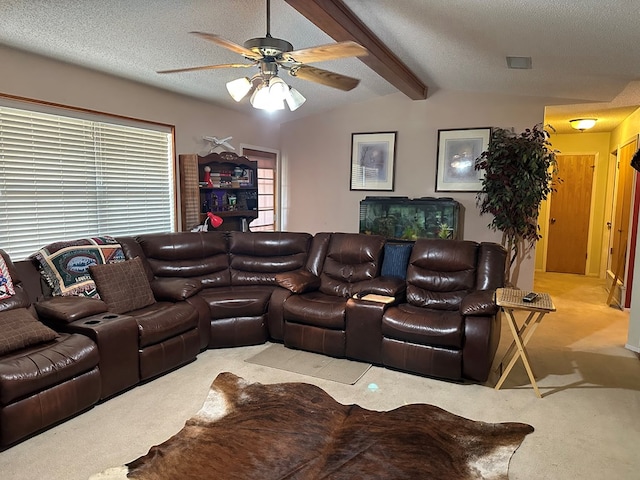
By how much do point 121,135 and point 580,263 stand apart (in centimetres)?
749

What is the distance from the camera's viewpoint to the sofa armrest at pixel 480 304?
10.6ft

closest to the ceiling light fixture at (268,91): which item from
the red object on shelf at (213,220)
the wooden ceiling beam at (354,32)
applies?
the wooden ceiling beam at (354,32)

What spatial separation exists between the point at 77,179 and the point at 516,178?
4715 millimetres

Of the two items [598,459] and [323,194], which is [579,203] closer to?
[323,194]

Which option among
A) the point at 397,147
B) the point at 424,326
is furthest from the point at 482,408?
the point at 397,147

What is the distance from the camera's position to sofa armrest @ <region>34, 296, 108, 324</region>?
304cm

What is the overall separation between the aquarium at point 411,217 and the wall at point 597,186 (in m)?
3.12

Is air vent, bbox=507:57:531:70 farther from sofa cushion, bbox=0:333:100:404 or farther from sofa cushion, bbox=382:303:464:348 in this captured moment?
sofa cushion, bbox=0:333:100:404

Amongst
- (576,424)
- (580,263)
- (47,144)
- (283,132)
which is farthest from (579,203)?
(47,144)

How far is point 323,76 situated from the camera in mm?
3143

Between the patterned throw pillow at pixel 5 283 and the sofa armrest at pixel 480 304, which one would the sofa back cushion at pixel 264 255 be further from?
the patterned throw pillow at pixel 5 283

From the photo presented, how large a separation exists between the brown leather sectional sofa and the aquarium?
1.53m

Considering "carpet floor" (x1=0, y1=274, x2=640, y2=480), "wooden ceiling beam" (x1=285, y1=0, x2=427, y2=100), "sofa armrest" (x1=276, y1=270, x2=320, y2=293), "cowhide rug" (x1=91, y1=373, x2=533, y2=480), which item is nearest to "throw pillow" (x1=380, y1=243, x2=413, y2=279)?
"sofa armrest" (x1=276, y1=270, x2=320, y2=293)

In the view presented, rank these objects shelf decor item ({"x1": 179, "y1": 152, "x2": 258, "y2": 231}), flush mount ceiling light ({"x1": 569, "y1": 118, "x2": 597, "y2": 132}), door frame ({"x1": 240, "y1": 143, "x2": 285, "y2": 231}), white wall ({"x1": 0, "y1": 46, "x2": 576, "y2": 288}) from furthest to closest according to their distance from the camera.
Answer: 1. door frame ({"x1": 240, "y1": 143, "x2": 285, "y2": 231})
2. flush mount ceiling light ({"x1": 569, "y1": 118, "x2": 597, "y2": 132})
3. shelf decor item ({"x1": 179, "y1": 152, "x2": 258, "y2": 231})
4. white wall ({"x1": 0, "y1": 46, "x2": 576, "y2": 288})
